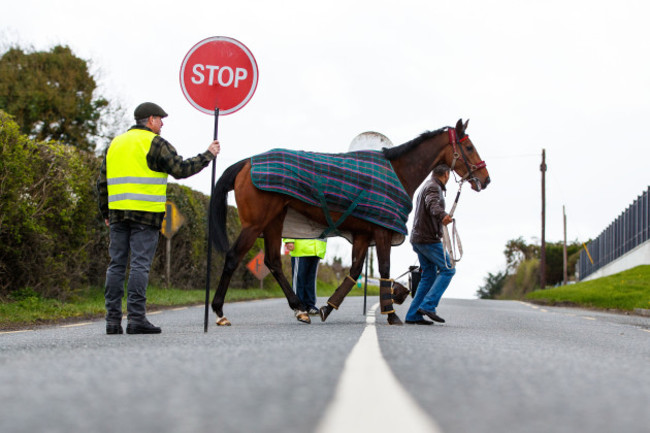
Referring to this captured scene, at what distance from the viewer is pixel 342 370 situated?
332 cm

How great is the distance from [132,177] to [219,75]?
157 cm

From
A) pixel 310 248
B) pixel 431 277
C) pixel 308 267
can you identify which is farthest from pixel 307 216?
pixel 308 267

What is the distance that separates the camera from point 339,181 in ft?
26.0

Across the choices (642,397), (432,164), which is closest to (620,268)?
(432,164)

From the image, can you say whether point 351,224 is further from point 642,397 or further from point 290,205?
point 642,397

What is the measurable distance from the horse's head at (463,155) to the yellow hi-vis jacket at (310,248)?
2645mm

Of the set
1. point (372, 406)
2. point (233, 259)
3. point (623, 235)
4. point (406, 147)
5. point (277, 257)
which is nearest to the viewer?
point (372, 406)

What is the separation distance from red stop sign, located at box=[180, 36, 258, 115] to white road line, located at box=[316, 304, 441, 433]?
4.89 metres

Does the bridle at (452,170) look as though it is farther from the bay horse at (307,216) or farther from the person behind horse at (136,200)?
the person behind horse at (136,200)

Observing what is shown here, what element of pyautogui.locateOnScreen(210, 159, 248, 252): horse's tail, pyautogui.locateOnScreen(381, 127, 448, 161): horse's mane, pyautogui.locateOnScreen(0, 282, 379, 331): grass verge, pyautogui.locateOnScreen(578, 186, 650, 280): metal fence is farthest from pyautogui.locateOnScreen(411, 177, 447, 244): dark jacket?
pyautogui.locateOnScreen(578, 186, 650, 280): metal fence

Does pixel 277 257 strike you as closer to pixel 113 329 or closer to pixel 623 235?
pixel 113 329

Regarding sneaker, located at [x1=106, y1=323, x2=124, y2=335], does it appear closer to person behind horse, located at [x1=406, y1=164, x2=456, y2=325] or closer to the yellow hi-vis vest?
the yellow hi-vis vest

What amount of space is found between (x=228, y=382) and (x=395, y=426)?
1.00 meters

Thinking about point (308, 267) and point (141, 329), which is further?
point (308, 267)
